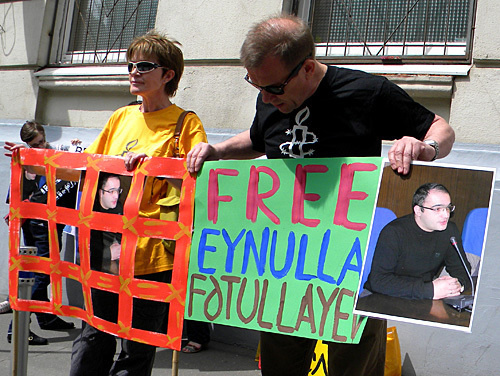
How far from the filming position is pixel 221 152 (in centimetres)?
251

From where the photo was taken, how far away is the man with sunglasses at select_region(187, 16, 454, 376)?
205cm

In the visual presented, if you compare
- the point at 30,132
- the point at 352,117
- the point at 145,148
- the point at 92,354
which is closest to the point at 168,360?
the point at 92,354

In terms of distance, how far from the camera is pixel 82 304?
2.91 m

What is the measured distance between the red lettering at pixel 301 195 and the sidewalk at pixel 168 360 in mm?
2407

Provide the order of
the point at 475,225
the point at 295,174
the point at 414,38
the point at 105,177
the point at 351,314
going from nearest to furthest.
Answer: the point at 475,225 < the point at 351,314 < the point at 295,174 < the point at 105,177 < the point at 414,38

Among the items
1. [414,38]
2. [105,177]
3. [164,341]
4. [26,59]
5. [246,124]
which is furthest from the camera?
[26,59]

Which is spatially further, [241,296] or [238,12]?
[238,12]

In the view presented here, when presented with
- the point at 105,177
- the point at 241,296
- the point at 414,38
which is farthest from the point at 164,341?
the point at 414,38

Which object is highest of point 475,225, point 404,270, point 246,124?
point 246,124

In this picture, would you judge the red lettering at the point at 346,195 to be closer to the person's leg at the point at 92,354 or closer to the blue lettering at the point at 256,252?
the blue lettering at the point at 256,252

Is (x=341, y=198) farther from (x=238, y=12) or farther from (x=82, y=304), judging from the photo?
(x=238, y=12)

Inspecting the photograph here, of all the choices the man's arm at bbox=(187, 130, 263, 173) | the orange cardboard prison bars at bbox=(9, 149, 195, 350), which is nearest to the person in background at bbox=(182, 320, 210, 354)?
the orange cardboard prison bars at bbox=(9, 149, 195, 350)

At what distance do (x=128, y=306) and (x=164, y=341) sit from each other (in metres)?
0.23

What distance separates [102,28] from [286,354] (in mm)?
5024
